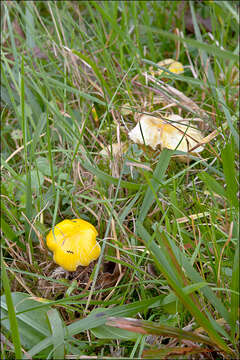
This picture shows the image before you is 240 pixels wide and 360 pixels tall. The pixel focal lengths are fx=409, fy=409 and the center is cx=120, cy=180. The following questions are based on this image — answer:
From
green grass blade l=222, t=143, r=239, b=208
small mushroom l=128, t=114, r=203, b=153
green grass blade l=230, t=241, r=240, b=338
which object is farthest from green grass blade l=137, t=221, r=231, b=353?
small mushroom l=128, t=114, r=203, b=153

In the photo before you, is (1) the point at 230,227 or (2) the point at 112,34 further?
(2) the point at 112,34

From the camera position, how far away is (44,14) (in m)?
2.74

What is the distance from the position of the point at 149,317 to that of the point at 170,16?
1.84m

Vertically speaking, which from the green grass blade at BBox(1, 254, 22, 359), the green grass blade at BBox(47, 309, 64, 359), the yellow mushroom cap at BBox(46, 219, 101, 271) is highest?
the green grass blade at BBox(1, 254, 22, 359)

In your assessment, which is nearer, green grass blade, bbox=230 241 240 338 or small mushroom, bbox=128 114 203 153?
green grass blade, bbox=230 241 240 338

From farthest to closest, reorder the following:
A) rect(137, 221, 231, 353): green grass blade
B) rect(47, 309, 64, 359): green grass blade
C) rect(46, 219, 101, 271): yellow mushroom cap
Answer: rect(46, 219, 101, 271): yellow mushroom cap, rect(47, 309, 64, 359): green grass blade, rect(137, 221, 231, 353): green grass blade

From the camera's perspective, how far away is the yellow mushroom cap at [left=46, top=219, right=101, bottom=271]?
1443mm

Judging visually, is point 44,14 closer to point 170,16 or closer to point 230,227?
point 170,16

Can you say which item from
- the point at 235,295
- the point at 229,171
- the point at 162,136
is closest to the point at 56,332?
the point at 235,295

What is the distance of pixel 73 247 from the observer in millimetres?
1452

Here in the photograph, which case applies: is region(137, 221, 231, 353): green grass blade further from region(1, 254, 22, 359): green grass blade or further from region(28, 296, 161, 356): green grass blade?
region(1, 254, 22, 359): green grass blade

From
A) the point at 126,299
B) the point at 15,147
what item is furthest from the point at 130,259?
the point at 15,147

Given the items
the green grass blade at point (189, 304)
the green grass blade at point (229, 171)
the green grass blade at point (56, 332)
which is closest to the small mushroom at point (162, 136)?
the green grass blade at point (229, 171)

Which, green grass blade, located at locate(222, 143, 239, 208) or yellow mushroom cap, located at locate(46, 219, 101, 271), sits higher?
green grass blade, located at locate(222, 143, 239, 208)
